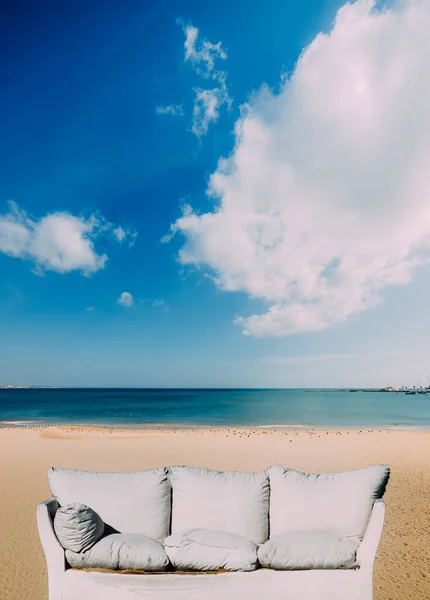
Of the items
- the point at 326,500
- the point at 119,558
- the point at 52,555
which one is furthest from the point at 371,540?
the point at 52,555

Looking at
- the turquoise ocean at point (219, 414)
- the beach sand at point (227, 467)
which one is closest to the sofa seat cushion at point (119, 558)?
the beach sand at point (227, 467)

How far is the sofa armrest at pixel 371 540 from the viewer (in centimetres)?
358

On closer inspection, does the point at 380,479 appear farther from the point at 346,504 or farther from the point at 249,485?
the point at 249,485

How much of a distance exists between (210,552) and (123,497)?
1073mm

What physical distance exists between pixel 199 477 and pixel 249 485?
0.52 m

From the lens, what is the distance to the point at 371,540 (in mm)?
3631

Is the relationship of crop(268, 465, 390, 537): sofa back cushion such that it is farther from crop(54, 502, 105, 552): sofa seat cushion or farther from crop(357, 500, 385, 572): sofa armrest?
crop(54, 502, 105, 552): sofa seat cushion

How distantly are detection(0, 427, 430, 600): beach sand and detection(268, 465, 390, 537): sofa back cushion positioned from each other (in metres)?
1.07

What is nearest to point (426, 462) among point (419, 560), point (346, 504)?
point (419, 560)

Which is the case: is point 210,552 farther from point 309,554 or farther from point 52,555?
point 52,555

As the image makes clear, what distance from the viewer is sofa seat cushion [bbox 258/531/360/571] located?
11.7 feet

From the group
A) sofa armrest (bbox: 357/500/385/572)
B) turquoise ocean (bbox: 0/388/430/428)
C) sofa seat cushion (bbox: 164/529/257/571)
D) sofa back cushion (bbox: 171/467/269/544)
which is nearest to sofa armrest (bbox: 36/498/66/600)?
sofa seat cushion (bbox: 164/529/257/571)

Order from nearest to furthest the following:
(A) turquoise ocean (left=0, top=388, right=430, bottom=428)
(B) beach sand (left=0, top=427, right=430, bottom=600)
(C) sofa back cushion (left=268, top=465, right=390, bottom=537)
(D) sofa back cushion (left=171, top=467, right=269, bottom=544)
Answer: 1. (C) sofa back cushion (left=268, top=465, right=390, bottom=537)
2. (D) sofa back cushion (left=171, top=467, right=269, bottom=544)
3. (B) beach sand (left=0, top=427, right=430, bottom=600)
4. (A) turquoise ocean (left=0, top=388, right=430, bottom=428)

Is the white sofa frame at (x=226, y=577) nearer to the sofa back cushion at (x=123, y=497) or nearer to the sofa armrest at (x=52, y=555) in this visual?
the sofa armrest at (x=52, y=555)
